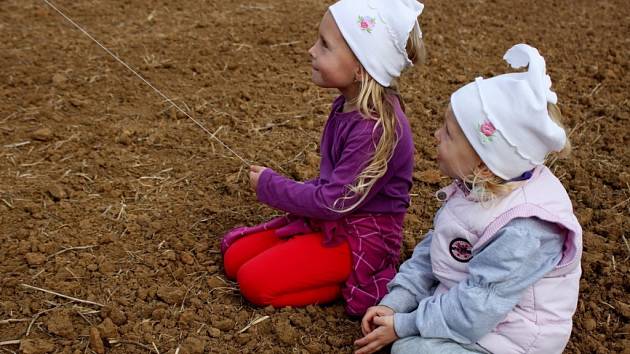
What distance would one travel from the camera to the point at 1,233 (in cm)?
340

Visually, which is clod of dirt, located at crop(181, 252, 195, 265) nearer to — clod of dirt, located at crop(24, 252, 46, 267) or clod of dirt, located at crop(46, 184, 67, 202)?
clod of dirt, located at crop(24, 252, 46, 267)

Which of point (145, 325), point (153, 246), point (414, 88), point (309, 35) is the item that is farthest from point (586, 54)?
point (145, 325)

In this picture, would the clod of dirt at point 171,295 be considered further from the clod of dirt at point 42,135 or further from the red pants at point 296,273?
the clod of dirt at point 42,135

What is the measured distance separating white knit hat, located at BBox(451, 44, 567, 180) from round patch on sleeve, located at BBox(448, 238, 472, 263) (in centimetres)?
29

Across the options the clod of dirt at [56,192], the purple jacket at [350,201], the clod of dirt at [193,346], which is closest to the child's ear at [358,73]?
the purple jacket at [350,201]

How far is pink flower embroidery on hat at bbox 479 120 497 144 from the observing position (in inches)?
88.9

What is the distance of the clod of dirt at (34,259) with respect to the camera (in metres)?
3.19

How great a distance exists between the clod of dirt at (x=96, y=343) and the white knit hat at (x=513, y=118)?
5.32 ft

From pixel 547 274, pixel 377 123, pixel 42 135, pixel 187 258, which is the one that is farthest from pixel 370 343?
pixel 42 135

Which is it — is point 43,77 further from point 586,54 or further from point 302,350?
point 586,54

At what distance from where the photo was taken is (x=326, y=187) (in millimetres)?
2834

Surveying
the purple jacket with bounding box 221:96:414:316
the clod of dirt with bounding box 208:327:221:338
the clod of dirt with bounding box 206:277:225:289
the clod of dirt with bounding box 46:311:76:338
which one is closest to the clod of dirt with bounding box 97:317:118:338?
the clod of dirt with bounding box 46:311:76:338

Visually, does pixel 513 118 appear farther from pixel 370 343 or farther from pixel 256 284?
pixel 256 284

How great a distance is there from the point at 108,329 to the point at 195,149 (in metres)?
1.65
